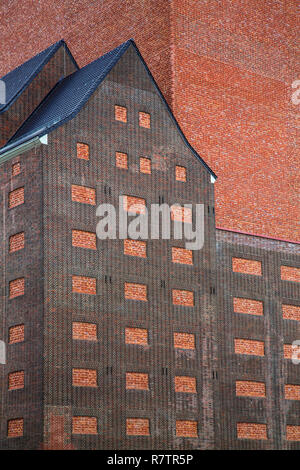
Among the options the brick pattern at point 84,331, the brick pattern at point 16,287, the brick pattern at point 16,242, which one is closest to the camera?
the brick pattern at point 84,331

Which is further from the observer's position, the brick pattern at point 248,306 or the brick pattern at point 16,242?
the brick pattern at point 248,306

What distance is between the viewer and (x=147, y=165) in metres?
36.1

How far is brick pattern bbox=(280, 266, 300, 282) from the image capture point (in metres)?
40.1

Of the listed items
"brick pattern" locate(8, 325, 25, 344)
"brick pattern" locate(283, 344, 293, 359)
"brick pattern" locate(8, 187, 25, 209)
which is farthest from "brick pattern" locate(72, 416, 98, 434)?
"brick pattern" locate(283, 344, 293, 359)

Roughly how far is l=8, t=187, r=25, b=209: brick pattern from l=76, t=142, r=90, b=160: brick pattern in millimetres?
2449

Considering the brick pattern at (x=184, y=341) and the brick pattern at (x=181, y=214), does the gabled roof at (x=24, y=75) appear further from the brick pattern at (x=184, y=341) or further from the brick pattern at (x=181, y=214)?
the brick pattern at (x=184, y=341)

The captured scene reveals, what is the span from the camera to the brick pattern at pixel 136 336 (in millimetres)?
33750

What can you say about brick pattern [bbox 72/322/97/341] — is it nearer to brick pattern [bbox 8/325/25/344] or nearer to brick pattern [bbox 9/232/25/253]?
brick pattern [bbox 8/325/25/344]

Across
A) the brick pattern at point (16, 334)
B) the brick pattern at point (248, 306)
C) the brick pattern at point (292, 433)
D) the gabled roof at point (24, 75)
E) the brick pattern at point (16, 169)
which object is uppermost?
the gabled roof at point (24, 75)

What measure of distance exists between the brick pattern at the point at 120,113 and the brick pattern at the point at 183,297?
6.85 meters

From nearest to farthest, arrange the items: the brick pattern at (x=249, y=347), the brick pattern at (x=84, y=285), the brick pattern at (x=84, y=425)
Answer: the brick pattern at (x=84, y=425)
the brick pattern at (x=84, y=285)
the brick pattern at (x=249, y=347)

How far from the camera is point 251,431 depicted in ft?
121

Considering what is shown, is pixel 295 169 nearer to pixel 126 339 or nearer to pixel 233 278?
pixel 233 278

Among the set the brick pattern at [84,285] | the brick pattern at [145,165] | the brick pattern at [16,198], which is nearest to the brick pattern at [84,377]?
the brick pattern at [84,285]
